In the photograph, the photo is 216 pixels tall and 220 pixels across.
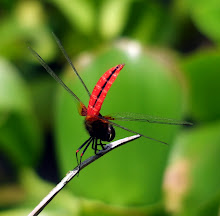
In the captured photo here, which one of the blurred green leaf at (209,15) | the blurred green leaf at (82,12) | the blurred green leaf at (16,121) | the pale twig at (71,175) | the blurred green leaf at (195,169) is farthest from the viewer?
the blurred green leaf at (82,12)

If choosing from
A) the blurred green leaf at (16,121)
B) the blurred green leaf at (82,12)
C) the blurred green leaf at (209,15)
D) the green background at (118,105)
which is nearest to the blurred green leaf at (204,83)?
the green background at (118,105)

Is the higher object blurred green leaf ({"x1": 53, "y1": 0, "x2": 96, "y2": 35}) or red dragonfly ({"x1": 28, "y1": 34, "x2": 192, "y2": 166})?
red dragonfly ({"x1": 28, "y1": 34, "x2": 192, "y2": 166})

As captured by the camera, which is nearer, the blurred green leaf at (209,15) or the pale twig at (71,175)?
the pale twig at (71,175)

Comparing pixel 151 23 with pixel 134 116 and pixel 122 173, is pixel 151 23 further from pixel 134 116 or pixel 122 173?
pixel 134 116

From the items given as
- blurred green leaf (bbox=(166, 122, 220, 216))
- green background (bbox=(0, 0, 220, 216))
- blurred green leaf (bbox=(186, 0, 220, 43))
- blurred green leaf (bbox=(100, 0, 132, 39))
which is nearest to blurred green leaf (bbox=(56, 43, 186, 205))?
green background (bbox=(0, 0, 220, 216))

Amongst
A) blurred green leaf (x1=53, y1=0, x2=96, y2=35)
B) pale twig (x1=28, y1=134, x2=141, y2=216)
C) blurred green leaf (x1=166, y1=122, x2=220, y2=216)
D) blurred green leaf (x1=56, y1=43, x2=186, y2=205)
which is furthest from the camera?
blurred green leaf (x1=53, y1=0, x2=96, y2=35)

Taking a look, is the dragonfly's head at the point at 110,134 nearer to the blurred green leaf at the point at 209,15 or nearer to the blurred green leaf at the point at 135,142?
the blurred green leaf at the point at 135,142

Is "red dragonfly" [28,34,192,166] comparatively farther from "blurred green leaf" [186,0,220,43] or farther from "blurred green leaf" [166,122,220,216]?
"blurred green leaf" [186,0,220,43]

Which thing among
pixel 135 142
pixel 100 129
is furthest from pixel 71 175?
pixel 135 142
